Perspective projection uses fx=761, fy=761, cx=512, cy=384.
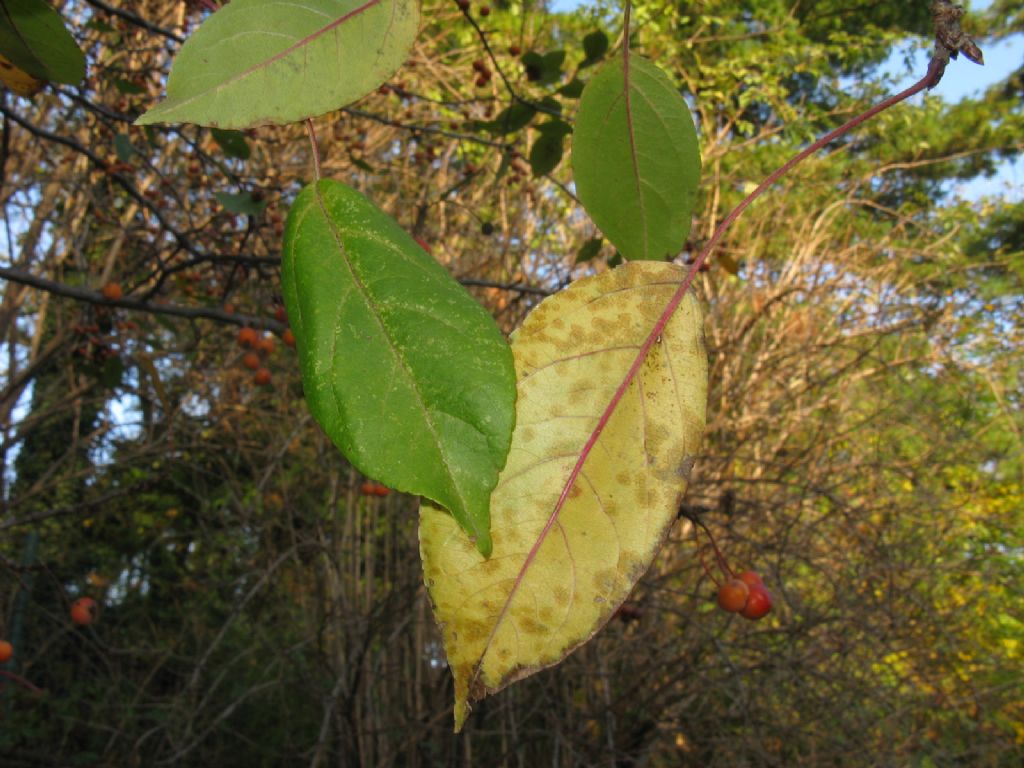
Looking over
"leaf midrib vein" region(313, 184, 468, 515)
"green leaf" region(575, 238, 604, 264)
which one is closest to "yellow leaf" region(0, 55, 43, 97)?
"leaf midrib vein" region(313, 184, 468, 515)

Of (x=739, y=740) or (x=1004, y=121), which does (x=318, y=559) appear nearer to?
(x=739, y=740)

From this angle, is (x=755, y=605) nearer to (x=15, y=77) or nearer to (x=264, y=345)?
(x=15, y=77)

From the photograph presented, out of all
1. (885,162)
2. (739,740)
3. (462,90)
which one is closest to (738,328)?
(462,90)

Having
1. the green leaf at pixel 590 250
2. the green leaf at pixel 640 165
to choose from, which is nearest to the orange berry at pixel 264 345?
the green leaf at pixel 590 250

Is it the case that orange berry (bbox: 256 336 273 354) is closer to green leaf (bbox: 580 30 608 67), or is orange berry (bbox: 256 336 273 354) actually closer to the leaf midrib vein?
green leaf (bbox: 580 30 608 67)

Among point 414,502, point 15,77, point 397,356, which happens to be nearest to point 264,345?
point 414,502

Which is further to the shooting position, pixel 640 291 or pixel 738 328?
pixel 738 328
